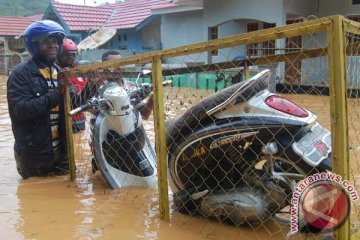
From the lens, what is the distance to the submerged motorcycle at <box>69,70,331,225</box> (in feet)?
8.32

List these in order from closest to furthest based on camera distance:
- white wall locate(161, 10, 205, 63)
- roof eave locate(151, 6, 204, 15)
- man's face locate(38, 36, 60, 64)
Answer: man's face locate(38, 36, 60, 64) → roof eave locate(151, 6, 204, 15) → white wall locate(161, 10, 205, 63)

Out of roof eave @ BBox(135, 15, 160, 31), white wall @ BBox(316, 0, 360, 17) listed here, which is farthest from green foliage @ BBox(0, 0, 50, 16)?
white wall @ BBox(316, 0, 360, 17)

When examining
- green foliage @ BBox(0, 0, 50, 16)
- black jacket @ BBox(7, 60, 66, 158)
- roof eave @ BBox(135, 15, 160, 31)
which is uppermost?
green foliage @ BBox(0, 0, 50, 16)

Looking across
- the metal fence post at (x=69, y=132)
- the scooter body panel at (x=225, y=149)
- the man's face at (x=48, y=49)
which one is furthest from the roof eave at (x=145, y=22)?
the scooter body panel at (x=225, y=149)

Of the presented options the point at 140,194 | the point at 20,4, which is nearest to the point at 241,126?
the point at 140,194

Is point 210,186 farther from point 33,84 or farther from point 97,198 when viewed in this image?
point 33,84

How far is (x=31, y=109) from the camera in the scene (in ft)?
13.0

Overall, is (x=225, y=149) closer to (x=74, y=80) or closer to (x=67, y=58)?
(x=74, y=80)

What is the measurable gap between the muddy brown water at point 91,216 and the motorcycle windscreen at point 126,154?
19cm

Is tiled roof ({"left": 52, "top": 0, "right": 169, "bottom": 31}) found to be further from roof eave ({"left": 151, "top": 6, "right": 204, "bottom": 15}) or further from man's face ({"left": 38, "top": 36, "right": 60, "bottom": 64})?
man's face ({"left": 38, "top": 36, "right": 60, "bottom": 64})

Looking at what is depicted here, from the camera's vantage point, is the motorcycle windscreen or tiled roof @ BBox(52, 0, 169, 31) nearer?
the motorcycle windscreen

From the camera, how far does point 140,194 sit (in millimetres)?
3893

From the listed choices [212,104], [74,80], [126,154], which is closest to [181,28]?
[74,80]

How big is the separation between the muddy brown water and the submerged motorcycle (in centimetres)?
13
